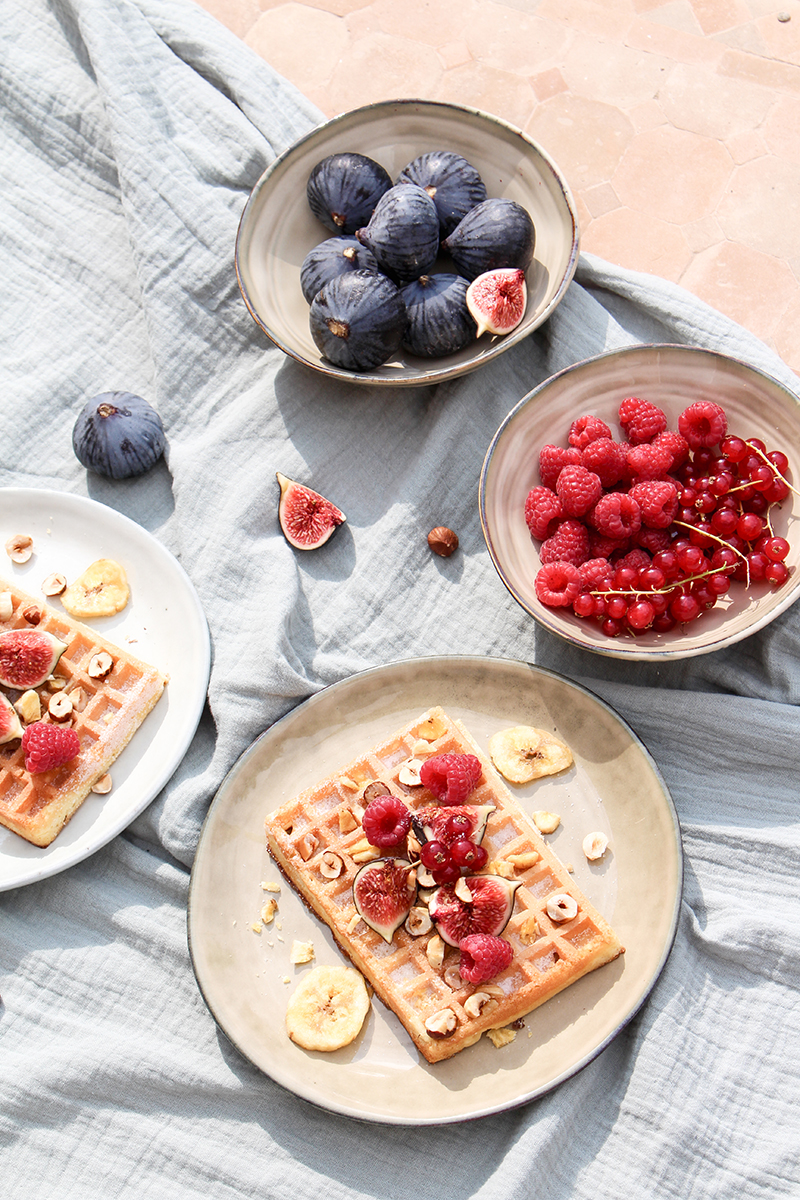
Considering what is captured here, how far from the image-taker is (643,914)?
8.59 feet

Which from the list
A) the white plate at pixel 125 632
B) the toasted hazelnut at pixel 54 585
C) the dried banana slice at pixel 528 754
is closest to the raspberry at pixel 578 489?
the dried banana slice at pixel 528 754

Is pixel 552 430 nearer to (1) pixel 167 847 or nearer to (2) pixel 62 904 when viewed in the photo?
(1) pixel 167 847

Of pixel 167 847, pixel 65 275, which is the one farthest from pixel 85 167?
pixel 167 847

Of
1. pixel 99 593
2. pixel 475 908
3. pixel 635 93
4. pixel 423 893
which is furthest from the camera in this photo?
pixel 635 93

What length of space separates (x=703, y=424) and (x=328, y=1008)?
1.99 metres

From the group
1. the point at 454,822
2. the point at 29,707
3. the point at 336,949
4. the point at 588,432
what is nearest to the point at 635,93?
the point at 588,432

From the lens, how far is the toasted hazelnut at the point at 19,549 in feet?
9.75

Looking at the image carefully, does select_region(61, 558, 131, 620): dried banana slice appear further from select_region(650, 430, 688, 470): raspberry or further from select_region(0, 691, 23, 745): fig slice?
select_region(650, 430, 688, 470): raspberry

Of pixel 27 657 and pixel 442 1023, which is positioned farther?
pixel 27 657

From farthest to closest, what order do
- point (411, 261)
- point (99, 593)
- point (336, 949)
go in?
point (99, 593), point (411, 261), point (336, 949)

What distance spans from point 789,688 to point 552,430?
1.08 meters

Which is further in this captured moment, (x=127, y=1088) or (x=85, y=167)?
(x=85, y=167)

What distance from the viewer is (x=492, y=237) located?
279 centimetres

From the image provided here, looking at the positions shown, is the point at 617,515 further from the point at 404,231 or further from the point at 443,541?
the point at 404,231
